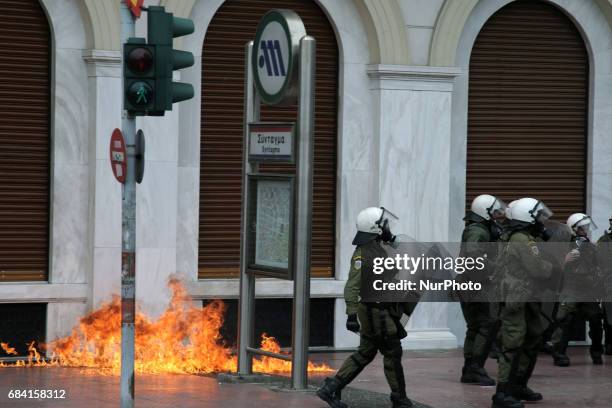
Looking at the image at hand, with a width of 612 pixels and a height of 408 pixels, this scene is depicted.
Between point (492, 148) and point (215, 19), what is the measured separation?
4.23m

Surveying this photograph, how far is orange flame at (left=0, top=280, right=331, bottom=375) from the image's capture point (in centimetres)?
1508

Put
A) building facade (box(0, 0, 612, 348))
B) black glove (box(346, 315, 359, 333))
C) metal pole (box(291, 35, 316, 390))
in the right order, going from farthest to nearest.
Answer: building facade (box(0, 0, 612, 348)), metal pole (box(291, 35, 316, 390)), black glove (box(346, 315, 359, 333))

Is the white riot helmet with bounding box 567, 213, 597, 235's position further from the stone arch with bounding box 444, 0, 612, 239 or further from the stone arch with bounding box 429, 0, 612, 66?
the stone arch with bounding box 429, 0, 612, 66

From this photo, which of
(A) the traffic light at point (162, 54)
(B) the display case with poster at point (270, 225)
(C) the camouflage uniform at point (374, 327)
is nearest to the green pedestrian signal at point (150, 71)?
(A) the traffic light at point (162, 54)

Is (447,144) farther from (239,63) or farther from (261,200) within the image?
(261,200)

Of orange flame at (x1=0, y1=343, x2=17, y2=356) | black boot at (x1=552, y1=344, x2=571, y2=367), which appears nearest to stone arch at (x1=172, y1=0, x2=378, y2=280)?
black boot at (x1=552, y1=344, x2=571, y2=367)

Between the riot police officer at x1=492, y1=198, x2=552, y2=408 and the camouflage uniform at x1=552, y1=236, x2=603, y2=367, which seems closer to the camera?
the riot police officer at x1=492, y1=198, x2=552, y2=408

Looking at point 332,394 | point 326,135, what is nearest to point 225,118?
point 326,135

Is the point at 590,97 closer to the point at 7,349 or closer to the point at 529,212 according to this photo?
the point at 529,212

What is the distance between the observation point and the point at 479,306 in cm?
1436

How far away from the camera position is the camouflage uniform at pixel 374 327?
11930 millimetres

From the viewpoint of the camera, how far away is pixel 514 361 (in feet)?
41.3

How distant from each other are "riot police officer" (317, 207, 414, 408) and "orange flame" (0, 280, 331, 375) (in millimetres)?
2876

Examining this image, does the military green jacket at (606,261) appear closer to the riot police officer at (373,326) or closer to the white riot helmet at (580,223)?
the white riot helmet at (580,223)
